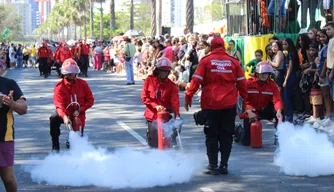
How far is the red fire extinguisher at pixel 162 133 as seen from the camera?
999 cm

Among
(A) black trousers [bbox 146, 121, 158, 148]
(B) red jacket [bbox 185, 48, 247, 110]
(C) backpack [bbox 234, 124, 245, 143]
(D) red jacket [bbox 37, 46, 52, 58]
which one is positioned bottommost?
(C) backpack [bbox 234, 124, 245, 143]

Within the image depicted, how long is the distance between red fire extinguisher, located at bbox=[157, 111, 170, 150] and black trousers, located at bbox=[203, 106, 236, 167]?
897mm

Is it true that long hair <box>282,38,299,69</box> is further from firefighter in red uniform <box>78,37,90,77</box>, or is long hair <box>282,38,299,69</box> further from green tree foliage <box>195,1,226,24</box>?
green tree foliage <box>195,1,226,24</box>

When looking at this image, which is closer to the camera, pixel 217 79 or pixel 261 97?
pixel 217 79

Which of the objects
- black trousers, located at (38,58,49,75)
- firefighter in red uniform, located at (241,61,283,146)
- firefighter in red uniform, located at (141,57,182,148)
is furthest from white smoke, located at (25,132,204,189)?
black trousers, located at (38,58,49,75)

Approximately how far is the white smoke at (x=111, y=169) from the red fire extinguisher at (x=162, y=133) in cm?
42

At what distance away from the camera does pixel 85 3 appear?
109438mm

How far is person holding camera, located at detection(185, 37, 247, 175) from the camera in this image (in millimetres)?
9117

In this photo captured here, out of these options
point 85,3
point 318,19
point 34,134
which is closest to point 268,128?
point 34,134

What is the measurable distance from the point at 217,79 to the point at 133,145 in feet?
10.6

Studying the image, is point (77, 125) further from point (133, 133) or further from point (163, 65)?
point (133, 133)

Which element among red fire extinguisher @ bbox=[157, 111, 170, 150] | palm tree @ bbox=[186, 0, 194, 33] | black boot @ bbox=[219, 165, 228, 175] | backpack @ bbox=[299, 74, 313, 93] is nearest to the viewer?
black boot @ bbox=[219, 165, 228, 175]

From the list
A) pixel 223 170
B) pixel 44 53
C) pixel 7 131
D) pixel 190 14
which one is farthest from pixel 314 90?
pixel 44 53

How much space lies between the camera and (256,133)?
11570mm
